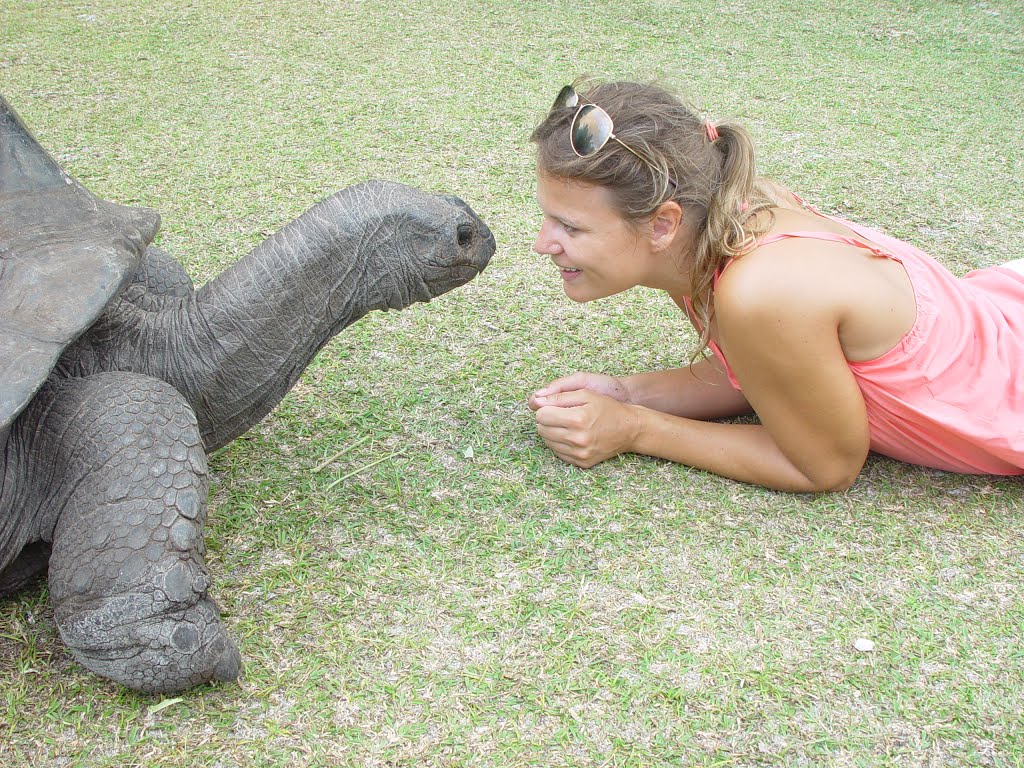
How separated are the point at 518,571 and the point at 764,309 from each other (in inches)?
27.6

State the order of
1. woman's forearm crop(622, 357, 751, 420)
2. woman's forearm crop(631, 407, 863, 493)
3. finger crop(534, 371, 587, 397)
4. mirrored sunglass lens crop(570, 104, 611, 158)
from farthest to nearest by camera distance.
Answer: woman's forearm crop(622, 357, 751, 420) < finger crop(534, 371, 587, 397) < woman's forearm crop(631, 407, 863, 493) < mirrored sunglass lens crop(570, 104, 611, 158)

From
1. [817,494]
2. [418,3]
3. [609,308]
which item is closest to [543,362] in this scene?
[609,308]

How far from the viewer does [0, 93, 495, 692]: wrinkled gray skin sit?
1.51 meters

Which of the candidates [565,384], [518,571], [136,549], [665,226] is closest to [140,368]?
[136,549]

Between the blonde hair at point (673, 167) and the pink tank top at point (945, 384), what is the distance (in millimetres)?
97

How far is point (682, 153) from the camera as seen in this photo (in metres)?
1.86

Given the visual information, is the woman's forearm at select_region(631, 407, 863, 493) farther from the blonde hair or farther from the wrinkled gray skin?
the wrinkled gray skin

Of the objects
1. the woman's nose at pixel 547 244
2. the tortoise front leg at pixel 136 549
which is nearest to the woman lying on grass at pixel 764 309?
the woman's nose at pixel 547 244

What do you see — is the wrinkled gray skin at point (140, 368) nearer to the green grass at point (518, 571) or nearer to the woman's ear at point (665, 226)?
the green grass at point (518, 571)

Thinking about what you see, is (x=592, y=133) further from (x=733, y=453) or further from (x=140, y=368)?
(x=140, y=368)

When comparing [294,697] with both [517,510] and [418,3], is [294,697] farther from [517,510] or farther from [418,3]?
[418,3]

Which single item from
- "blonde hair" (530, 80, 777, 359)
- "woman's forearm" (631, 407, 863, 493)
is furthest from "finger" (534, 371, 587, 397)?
"blonde hair" (530, 80, 777, 359)

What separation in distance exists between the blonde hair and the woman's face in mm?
29

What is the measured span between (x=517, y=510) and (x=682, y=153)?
2.67 feet
